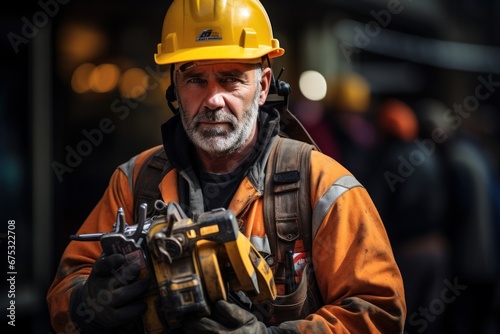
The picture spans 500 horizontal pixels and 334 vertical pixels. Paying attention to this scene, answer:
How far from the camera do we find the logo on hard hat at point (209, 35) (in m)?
3.37

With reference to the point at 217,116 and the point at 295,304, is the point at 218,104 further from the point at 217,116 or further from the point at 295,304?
the point at 295,304

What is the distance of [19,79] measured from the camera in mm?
5828

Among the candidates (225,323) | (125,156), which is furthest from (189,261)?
(125,156)

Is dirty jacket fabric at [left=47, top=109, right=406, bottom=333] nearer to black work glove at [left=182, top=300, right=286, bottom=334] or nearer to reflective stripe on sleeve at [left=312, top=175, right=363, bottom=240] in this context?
reflective stripe on sleeve at [left=312, top=175, right=363, bottom=240]

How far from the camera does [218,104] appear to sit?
3.31 meters

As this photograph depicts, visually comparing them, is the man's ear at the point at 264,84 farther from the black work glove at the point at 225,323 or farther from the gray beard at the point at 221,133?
the black work glove at the point at 225,323

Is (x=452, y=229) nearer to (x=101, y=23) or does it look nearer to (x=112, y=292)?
(x=101, y=23)

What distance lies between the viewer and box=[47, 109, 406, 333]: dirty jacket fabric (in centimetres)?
312

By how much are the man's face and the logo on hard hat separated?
10 cm

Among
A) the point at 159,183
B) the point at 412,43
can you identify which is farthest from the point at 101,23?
the point at 412,43

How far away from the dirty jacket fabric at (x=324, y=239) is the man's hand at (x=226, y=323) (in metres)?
0.17

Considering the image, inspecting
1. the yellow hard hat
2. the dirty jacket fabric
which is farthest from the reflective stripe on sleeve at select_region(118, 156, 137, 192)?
the yellow hard hat

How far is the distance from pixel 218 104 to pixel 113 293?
0.77m

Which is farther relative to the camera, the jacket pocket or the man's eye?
the man's eye
